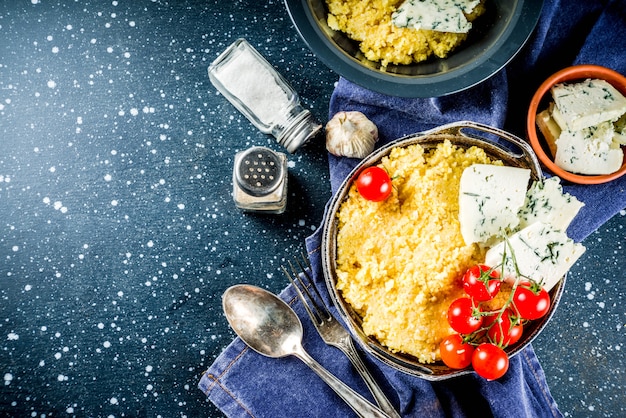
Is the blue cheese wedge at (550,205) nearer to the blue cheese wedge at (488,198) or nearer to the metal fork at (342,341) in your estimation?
the blue cheese wedge at (488,198)

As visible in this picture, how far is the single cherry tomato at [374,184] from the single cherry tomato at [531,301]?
0.94 feet

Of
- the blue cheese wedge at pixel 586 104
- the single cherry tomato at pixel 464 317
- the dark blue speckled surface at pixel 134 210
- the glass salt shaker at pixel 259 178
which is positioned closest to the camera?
the single cherry tomato at pixel 464 317

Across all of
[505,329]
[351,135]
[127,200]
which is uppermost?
[127,200]

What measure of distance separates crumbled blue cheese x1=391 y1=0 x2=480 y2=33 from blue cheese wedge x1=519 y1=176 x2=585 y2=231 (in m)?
0.32

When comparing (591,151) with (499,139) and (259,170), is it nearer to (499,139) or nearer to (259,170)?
(499,139)

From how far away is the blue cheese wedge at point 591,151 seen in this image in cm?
106

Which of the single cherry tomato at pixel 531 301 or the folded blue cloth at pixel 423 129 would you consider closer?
the single cherry tomato at pixel 531 301

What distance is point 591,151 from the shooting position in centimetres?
106

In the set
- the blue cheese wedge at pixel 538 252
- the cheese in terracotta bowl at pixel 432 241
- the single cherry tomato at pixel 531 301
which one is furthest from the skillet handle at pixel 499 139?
the single cherry tomato at pixel 531 301

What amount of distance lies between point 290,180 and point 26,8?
72 centimetres

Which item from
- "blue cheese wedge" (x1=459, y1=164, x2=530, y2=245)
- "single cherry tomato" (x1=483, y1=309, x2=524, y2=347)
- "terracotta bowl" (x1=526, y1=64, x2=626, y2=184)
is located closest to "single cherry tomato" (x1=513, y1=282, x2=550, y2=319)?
"single cherry tomato" (x1=483, y1=309, x2=524, y2=347)

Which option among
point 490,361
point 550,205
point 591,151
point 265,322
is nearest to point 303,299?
point 265,322

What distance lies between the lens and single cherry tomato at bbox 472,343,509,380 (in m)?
0.93

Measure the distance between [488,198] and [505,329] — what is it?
0.24 m
